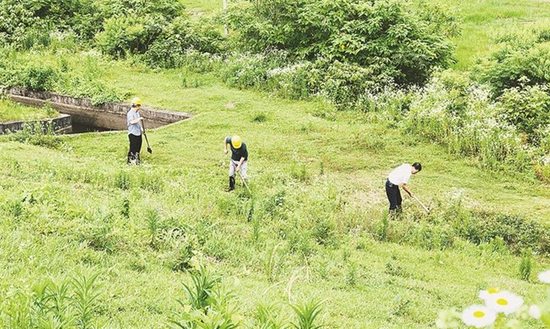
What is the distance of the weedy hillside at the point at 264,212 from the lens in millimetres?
4836

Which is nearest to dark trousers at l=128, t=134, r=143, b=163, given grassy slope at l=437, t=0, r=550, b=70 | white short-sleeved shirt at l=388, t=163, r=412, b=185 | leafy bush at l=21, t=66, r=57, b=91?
white short-sleeved shirt at l=388, t=163, r=412, b=185

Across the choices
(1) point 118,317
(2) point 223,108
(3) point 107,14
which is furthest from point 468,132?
(3) point 107,14

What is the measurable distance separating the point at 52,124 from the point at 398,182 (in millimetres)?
10108

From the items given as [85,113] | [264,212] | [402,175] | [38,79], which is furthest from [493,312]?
[38,79]

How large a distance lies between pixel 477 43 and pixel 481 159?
1089 cm

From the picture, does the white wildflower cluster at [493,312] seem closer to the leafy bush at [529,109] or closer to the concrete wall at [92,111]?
the leafy bush at [529,109]

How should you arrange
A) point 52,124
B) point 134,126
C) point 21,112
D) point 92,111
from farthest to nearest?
point 92,111
point 21,112
point 52,124
point 134,126

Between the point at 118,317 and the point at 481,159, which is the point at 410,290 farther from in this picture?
the point at 481,159

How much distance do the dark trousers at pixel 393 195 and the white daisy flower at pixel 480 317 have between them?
9.34 metres

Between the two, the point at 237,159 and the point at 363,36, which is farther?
the point at 363,36

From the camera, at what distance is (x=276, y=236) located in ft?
29.2

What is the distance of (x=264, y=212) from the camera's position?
392 inches

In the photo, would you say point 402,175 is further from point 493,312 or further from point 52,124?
point 52,124

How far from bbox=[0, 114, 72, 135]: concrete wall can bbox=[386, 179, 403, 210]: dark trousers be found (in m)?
8.89
